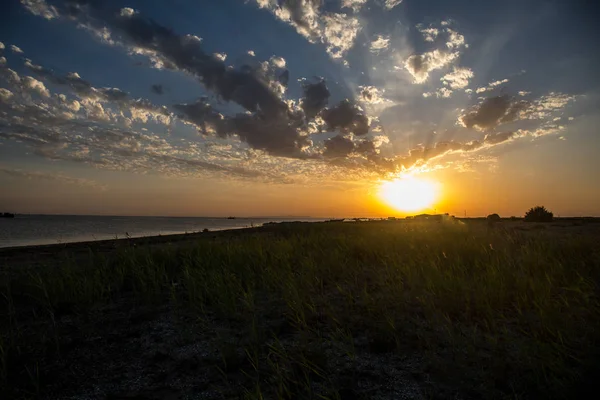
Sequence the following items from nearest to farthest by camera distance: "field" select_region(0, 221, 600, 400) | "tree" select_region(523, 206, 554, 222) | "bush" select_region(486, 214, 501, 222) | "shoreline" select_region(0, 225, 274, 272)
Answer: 1. "field" select_region(0, 221, 600, 400)
2. "shoreline" select_region(0, 225, 274, 272)
3. "tree" select_region(523, 206, 554, 222)
4. "bush" select_region(486, 214, 501, 222)

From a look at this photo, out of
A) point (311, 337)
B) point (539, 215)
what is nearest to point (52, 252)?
point (311, 337)

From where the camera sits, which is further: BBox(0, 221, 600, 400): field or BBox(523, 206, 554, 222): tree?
BBox(523, 206, 554, 222): tree

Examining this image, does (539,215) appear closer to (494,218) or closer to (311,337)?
(494,218)

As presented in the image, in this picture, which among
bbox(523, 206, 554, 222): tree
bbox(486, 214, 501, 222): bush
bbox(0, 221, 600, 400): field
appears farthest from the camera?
bbox(486, 214, 501, 222): bush

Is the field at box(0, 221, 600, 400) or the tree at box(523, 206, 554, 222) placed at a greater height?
the tree at box(523, 206, 554, 222)

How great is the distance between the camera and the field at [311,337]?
2.77m

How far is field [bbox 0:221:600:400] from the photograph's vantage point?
2771 millimetres

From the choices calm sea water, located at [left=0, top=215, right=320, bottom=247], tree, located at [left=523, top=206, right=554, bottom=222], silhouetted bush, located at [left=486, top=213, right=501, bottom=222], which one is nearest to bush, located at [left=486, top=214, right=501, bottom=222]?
silhouetted bush, located at [left=486, top=213, right=501, bottom=222]

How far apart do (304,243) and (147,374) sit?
22.2 ft

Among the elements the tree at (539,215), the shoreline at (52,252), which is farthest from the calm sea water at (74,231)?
the tree at (539,215)

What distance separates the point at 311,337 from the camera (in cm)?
367

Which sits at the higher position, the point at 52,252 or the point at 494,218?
the point at 494,218

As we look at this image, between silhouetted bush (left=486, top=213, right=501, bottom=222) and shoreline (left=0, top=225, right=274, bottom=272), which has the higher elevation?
silhouetted bush (left=486, top=213, right=501, bottom=222)

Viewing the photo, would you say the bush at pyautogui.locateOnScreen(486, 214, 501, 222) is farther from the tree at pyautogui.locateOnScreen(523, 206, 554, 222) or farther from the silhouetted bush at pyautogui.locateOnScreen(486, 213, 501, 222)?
the tree at pyautogui.locateOnScreen(523, 206, 554, 222)
